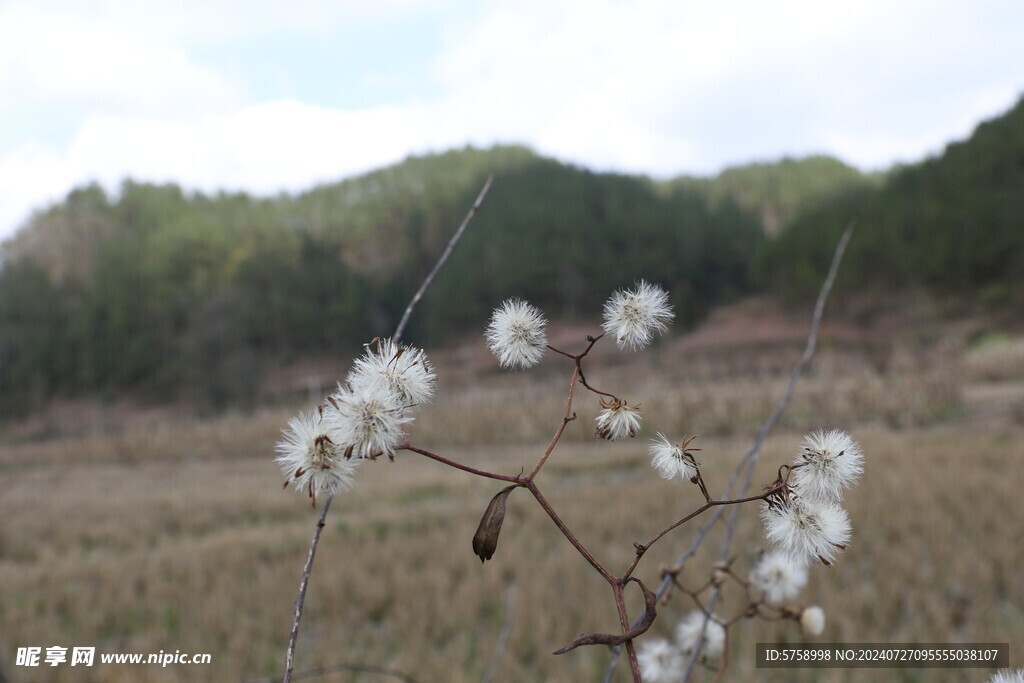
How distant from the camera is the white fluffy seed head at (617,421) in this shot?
0.40 metres

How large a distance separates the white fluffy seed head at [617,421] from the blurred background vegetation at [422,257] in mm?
18076

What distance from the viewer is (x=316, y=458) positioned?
38cm

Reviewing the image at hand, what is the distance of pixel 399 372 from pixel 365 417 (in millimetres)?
40

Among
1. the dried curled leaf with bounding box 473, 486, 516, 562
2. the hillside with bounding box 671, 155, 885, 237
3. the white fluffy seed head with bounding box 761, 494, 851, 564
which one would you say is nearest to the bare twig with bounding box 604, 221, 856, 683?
the white fluffy seed head with bounding box 761, 494, 851, 564

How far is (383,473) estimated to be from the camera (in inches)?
374

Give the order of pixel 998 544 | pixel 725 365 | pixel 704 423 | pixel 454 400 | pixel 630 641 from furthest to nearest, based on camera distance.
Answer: pixel 725 365 < pixel 454 400 < pixel 704 423 < pixel 998 544 < pixel 630 641

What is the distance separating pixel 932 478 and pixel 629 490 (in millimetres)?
2525

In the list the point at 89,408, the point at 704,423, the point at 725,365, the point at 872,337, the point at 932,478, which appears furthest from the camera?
the point at 89,408

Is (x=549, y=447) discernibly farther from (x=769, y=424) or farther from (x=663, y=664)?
(x=663, y=664)

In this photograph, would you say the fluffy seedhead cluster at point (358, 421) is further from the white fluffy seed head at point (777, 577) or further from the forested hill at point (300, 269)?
the forested hill at point (300, 269)

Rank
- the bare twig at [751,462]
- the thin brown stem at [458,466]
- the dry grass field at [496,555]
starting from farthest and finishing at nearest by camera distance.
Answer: the dry grass field at [496,555]
the bare twig at [751,462]
the thin brown stem at [458,466]

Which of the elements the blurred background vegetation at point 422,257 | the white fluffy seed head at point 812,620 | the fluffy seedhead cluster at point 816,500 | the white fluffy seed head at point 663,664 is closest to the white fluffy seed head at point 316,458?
the fluffy seedhead cluster at point 816,500

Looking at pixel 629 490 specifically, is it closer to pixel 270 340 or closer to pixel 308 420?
pixel 308 420

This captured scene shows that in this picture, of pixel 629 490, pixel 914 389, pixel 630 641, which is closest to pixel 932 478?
pixel 629 490
